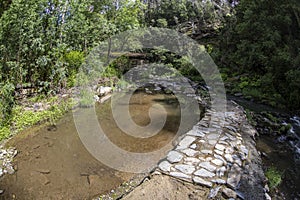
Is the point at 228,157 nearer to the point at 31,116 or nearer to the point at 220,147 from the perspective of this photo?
the point at 220,147

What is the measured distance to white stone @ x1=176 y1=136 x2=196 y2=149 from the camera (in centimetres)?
343

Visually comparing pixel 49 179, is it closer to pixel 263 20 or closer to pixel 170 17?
pixel 263 20

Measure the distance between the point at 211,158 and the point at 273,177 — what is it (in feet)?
2.94

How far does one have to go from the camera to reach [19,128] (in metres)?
4.66

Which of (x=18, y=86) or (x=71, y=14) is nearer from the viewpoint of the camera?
(x=18, y=86)

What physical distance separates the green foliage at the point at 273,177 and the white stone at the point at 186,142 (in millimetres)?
1122

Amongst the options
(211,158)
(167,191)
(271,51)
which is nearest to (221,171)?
(211,158)

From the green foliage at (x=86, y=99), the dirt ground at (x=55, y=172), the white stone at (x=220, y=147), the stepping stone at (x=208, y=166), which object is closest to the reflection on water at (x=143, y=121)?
the green foliage at (x=86, y=99)

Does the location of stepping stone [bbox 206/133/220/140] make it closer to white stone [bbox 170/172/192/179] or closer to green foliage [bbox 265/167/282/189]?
green foliage [bbox 265/167/282/189]

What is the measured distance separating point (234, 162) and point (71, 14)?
5.59 meters

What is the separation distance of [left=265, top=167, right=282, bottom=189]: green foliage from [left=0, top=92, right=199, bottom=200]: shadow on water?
1675 mm

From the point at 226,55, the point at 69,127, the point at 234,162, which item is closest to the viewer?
the point at 234,162

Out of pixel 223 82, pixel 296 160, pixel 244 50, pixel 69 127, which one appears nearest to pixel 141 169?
pixel 69 127

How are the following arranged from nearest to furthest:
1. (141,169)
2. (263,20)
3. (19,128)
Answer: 1. (141,169)
2. (19,128)
3. (263,20)
